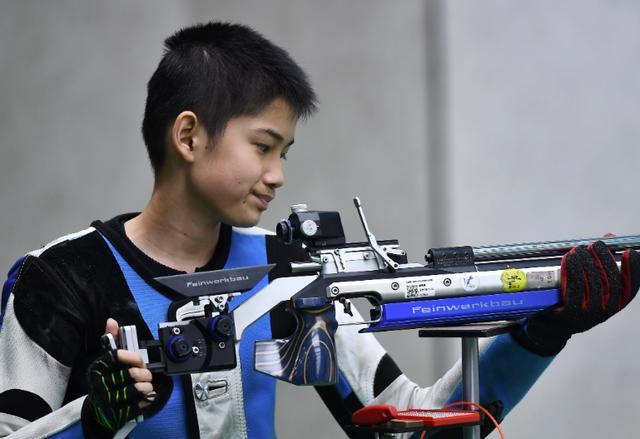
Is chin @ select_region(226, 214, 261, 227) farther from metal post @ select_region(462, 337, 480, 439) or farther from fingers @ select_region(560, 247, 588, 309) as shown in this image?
fingers @ select_region(560, 247, 588, 309)

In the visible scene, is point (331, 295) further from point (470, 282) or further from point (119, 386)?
point (119, 386)

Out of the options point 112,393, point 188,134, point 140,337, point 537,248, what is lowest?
point 112,393

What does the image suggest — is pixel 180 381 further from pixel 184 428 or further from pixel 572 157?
pixel 572 157

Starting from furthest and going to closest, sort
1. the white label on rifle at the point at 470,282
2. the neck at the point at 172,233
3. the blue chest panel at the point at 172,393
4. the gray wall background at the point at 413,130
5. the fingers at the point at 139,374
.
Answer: the gray wall background at the point at 413,130, the neck at the point at 172,233, the blue chest panel at the point at 172,393, the white label on rifle at the point at 470,282, the fingers at the point at 139,374

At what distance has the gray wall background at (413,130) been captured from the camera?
12.0 feet

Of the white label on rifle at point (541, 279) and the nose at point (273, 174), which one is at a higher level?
the nose at point (273, 174)

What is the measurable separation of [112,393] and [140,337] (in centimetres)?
34

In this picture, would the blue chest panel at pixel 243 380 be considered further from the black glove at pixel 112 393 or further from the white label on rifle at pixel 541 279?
the white label on rifle at pixel 541 279

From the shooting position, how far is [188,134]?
234cm

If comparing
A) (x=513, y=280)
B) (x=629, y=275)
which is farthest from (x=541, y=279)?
(x=629, y=275)

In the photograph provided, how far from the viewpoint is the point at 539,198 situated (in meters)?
3.82

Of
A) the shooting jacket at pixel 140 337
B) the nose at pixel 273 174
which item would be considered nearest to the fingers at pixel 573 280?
the shooting jacket at pixel 140 337

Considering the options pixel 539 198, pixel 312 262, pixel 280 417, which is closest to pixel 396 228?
pixel 539 198

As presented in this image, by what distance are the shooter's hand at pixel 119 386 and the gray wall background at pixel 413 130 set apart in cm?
177
